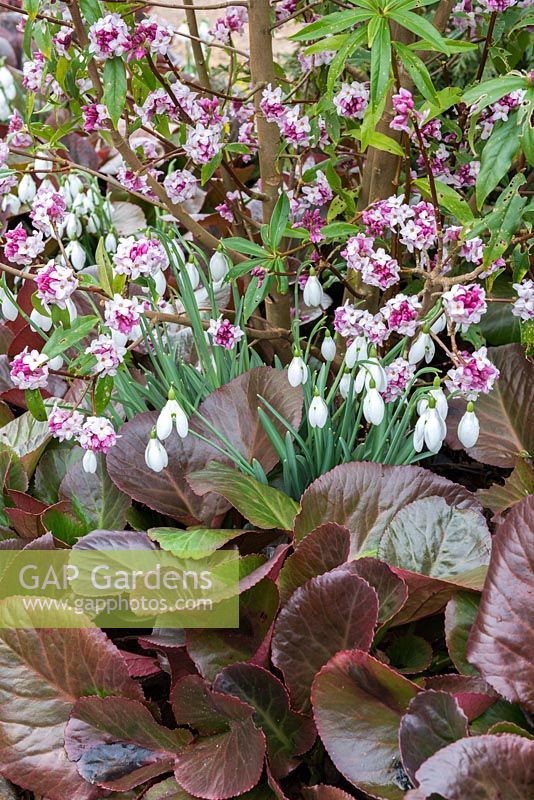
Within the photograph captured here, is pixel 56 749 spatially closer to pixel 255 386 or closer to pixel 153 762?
pixel 153 762

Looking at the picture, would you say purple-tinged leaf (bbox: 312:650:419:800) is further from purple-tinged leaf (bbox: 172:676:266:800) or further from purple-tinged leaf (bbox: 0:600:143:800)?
purple-tinged leaf (bbox: 0:600:143:800)

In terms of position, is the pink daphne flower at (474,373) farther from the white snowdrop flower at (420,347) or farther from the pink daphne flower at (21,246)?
the pink daphne flower at (21,246)

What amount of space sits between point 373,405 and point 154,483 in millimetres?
403

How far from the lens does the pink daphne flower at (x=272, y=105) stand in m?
1.33

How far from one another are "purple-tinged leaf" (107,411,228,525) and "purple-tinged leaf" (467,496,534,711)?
48 cm

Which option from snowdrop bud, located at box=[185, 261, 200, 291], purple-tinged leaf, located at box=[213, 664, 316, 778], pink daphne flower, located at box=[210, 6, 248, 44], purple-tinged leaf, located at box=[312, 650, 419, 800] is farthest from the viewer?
pink daphne flower, located at box=[210, 6, 248, 44]

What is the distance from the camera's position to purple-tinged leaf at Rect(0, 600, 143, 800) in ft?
3.50

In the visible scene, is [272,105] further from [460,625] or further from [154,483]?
[460,625]

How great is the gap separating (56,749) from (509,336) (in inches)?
46.6

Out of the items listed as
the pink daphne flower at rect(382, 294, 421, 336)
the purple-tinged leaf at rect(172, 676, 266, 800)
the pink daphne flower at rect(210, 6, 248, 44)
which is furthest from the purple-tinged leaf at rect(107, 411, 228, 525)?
the pink daphne flower at rect(210, 6, 248, 44)

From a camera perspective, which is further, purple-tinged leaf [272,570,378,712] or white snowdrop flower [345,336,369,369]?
white snowdrop flower [345,336,369,369]

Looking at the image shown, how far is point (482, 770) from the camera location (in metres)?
0.83

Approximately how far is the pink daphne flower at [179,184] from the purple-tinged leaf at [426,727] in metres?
0.96

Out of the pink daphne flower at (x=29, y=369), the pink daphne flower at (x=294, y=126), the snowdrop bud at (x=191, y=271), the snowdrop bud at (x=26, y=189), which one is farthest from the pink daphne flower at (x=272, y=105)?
the snowdrop bud at (x=26, y=189)
